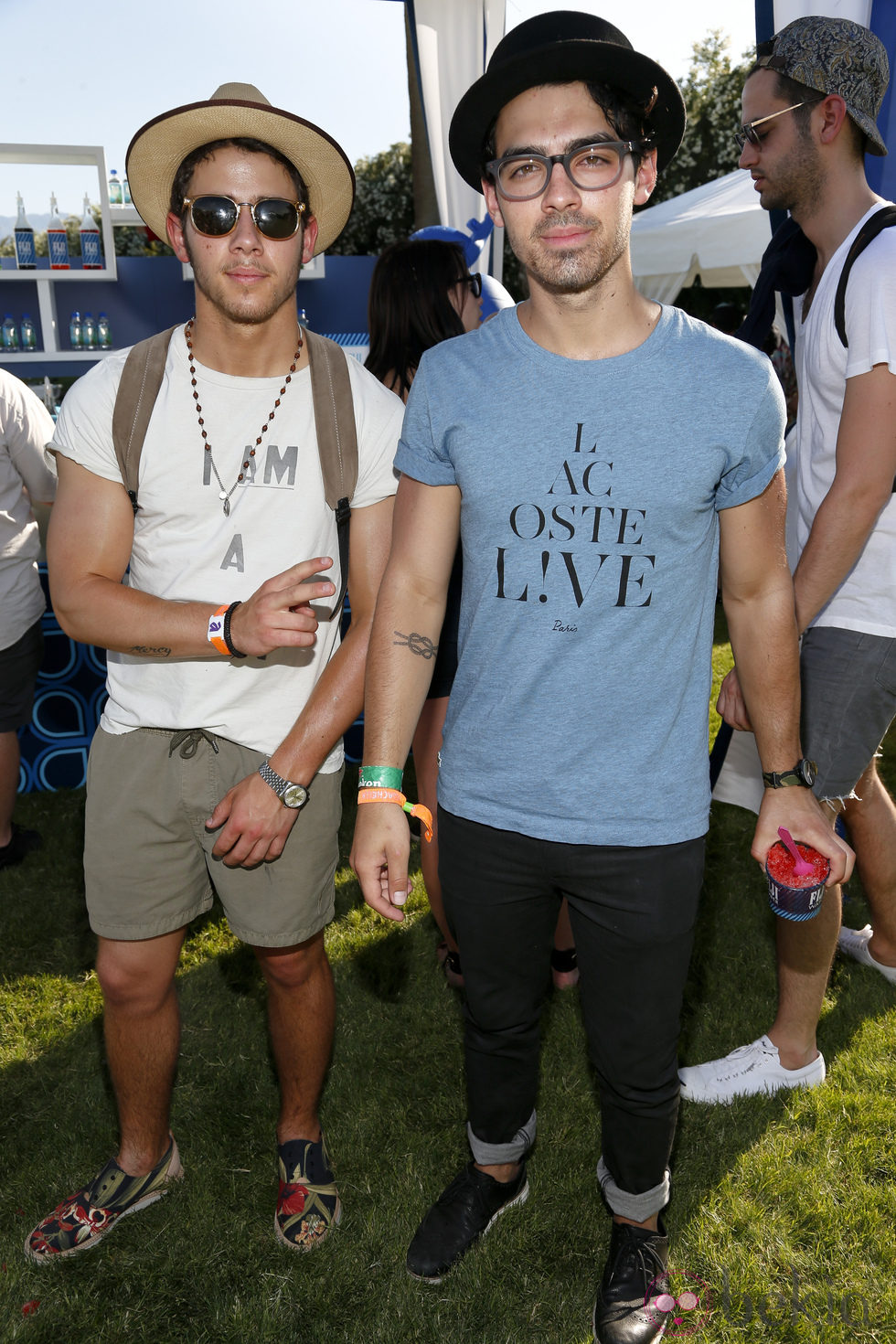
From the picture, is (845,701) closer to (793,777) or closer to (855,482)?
(855,482)

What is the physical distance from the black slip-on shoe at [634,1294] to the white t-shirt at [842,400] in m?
1.50

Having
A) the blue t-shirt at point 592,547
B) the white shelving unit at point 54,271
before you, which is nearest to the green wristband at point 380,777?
the blue t-shirt at point 592,547

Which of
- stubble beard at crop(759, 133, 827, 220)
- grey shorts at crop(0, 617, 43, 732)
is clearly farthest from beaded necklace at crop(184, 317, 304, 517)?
grey shorts at crop(0, 617, 43, 732)

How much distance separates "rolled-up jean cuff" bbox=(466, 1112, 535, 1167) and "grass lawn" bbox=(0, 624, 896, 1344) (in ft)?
0.68

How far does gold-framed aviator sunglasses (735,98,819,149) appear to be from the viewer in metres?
2.58

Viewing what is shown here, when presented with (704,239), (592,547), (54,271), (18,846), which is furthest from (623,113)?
(704,239)

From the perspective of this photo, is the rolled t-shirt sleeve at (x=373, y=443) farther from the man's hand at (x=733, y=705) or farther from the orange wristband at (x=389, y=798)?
the man's hand at (x=733, y=705)

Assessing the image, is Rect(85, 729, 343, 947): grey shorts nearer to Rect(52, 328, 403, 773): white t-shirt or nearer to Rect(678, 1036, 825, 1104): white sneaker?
Rect(52, 328, 403, 773): white t-shirt

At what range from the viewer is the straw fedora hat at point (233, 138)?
2055 millimetres

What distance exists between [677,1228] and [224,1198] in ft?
3.55

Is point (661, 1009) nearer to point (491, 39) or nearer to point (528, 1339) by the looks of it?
point (528, 1339)

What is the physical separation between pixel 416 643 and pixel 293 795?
1.47 feet

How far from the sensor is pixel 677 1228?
2.37 m

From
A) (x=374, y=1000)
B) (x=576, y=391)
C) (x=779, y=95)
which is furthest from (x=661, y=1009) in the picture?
(x=779, y=95)
